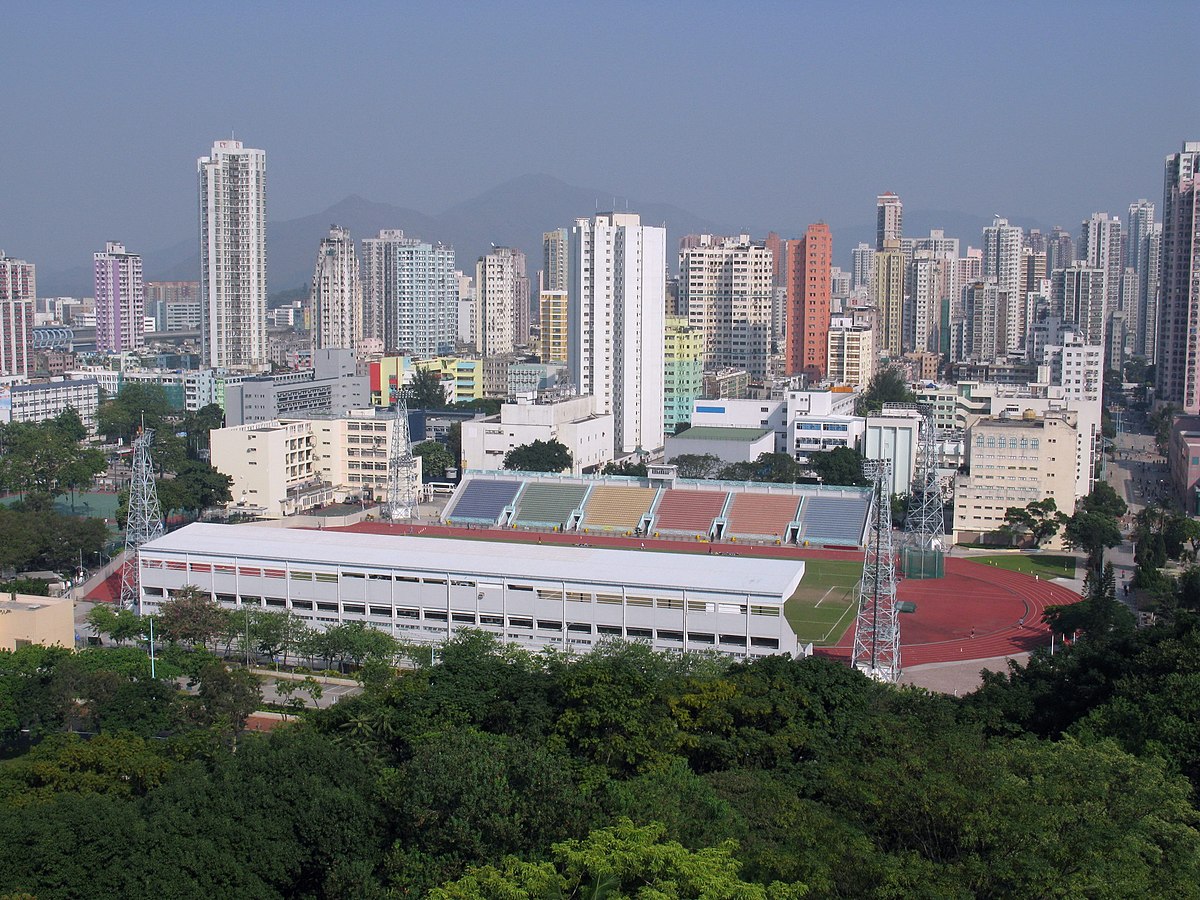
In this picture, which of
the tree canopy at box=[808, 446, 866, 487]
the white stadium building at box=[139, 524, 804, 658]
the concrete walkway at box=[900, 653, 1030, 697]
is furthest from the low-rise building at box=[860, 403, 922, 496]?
the white stadium building at box=[139, 524, 804, 658]

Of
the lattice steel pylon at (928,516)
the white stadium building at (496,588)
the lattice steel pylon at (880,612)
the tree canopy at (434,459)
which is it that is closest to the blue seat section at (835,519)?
the lattice steel pylon at (928,516)

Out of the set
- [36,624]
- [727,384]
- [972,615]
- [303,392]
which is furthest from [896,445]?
[36,624]

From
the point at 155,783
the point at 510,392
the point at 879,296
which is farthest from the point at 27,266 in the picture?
the point at 155,783

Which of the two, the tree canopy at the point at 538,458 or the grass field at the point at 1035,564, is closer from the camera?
the grass field at the point at 1035,564

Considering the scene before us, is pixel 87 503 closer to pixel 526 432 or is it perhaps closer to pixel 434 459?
pixel 434 459

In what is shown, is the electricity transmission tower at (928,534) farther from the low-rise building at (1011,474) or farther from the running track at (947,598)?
the low-rise building at (1011,474)

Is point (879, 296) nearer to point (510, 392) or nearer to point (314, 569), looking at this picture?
point (510, 392)
